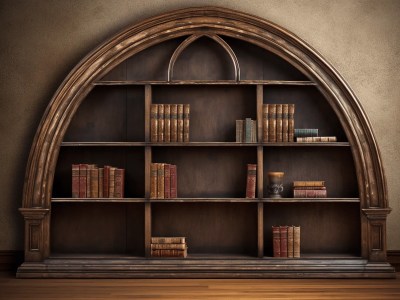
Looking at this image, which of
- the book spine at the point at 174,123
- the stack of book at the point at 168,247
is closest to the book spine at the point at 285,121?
the book spine at the point at 174,123

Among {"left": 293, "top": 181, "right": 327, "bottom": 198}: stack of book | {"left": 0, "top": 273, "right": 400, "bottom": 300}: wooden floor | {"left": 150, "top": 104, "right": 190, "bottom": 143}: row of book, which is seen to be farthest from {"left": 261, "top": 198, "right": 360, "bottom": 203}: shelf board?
{"left": 150, "top": 104, "right": 190, "bottom": 143}: row of book

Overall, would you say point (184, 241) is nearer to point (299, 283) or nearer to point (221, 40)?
point (299, 283)

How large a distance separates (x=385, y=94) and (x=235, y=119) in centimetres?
136

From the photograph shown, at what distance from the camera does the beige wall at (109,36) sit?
5.44 meters

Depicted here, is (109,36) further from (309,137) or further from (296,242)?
(296,242)

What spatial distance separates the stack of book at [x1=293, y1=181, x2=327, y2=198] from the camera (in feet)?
17.1

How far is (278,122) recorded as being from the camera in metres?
5.18

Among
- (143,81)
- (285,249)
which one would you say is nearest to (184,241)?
(285,249)

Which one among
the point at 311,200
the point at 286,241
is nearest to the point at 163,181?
the point at 286,241

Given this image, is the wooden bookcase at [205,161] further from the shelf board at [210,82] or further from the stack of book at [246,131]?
the stack of book at [246,131]

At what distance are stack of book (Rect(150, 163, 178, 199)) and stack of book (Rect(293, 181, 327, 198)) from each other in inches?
41.2

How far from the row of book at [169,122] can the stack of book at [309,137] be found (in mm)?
948

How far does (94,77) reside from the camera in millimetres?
5195

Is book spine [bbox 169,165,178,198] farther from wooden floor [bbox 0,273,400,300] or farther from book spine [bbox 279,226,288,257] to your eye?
book spine [bbox 279,226,288,257]
